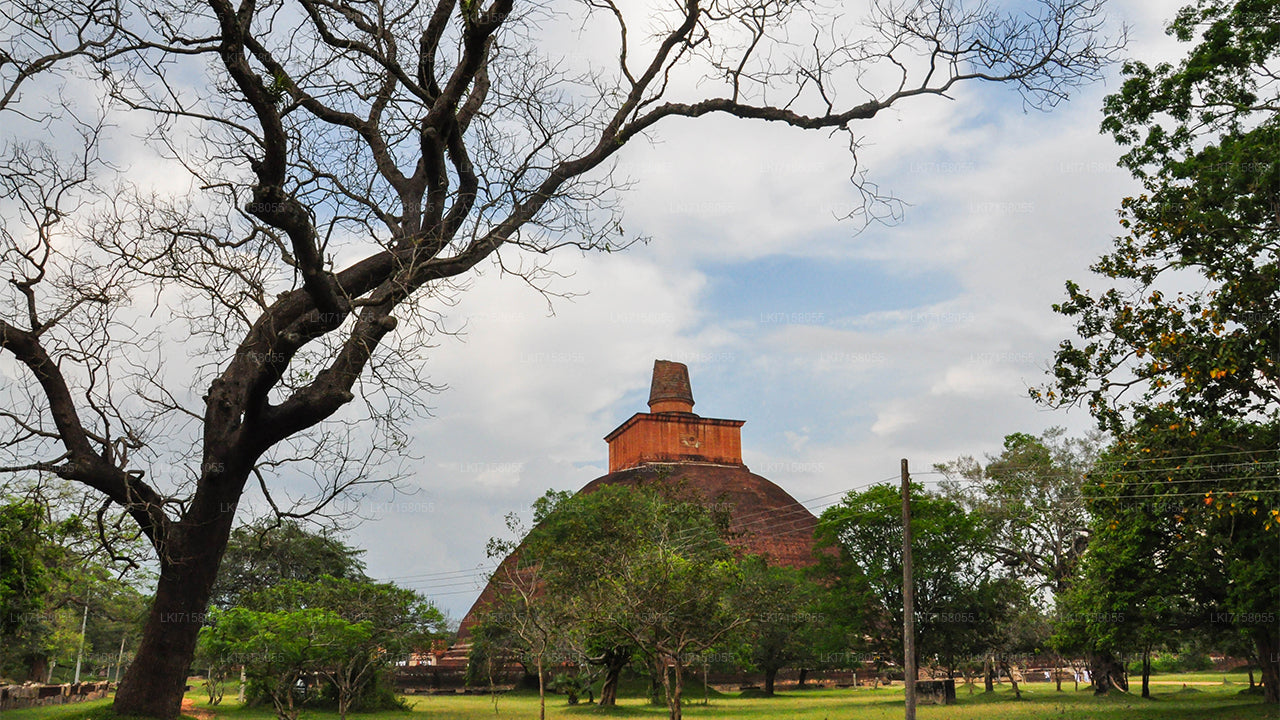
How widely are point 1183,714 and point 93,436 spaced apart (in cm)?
2314

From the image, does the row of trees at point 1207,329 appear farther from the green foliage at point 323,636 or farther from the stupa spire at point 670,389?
the stupa spire at point 670,389

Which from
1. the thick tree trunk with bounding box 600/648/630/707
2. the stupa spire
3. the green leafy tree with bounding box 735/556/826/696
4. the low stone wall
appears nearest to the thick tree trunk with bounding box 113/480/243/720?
the low stone wall

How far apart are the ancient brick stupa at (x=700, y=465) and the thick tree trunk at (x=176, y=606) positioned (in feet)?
152

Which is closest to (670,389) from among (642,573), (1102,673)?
(1102,673)

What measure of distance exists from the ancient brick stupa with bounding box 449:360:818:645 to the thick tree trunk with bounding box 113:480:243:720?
4620cm

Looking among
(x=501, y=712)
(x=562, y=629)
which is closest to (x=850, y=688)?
(x=501, y=712)

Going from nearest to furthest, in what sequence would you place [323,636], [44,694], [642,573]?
[323,636] < [642,573] < [44,694]

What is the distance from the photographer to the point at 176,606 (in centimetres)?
723

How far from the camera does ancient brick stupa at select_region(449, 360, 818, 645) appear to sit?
53969 mm

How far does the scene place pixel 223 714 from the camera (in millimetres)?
28188

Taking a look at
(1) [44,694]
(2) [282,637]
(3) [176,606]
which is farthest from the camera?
(1) [44,694]

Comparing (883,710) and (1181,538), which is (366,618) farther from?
(1181,538)

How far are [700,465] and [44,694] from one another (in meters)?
36.8

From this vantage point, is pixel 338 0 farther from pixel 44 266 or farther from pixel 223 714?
pixel 223 714
